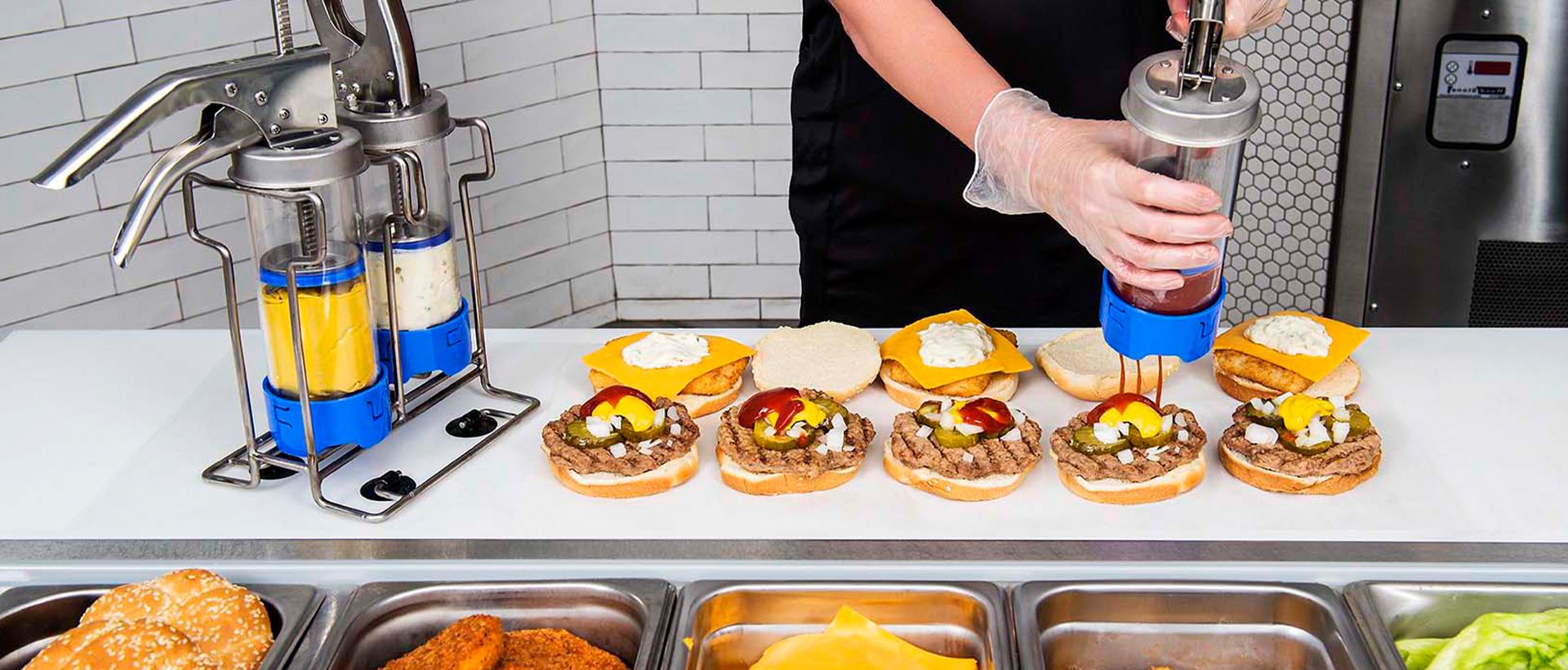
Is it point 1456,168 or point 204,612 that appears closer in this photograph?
point 204,612

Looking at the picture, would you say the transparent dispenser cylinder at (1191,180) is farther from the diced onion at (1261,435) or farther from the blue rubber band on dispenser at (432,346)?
the blue rubber band on dispenser at (432,346)

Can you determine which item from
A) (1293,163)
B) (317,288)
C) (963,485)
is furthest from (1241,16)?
(1293,163)

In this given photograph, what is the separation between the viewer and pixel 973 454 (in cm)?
179

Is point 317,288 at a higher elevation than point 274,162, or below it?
below

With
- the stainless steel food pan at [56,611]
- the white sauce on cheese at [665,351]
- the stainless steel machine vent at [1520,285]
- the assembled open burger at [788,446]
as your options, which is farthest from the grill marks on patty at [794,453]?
the stainless steel machine vent at [1520,285]

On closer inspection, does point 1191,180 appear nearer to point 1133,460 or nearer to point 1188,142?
point 1188,142

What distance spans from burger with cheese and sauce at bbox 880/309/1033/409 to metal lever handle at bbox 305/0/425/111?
0.81 metres

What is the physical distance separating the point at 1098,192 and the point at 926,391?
475mm

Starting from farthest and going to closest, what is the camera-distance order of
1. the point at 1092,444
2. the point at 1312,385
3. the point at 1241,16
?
the point at 1312,385, the point at 1241,16, the point at 1092,444

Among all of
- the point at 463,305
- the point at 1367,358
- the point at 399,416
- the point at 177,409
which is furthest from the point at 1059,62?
the point at 177,409

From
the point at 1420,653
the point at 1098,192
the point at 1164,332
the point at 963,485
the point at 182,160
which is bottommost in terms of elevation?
the point at 1420,653

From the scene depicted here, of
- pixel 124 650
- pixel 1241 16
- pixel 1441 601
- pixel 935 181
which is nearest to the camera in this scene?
pixel 124 650

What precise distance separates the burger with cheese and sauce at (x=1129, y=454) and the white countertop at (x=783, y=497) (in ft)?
0.07

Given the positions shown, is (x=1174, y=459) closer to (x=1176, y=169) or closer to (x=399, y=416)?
(x=1176, y=169)
